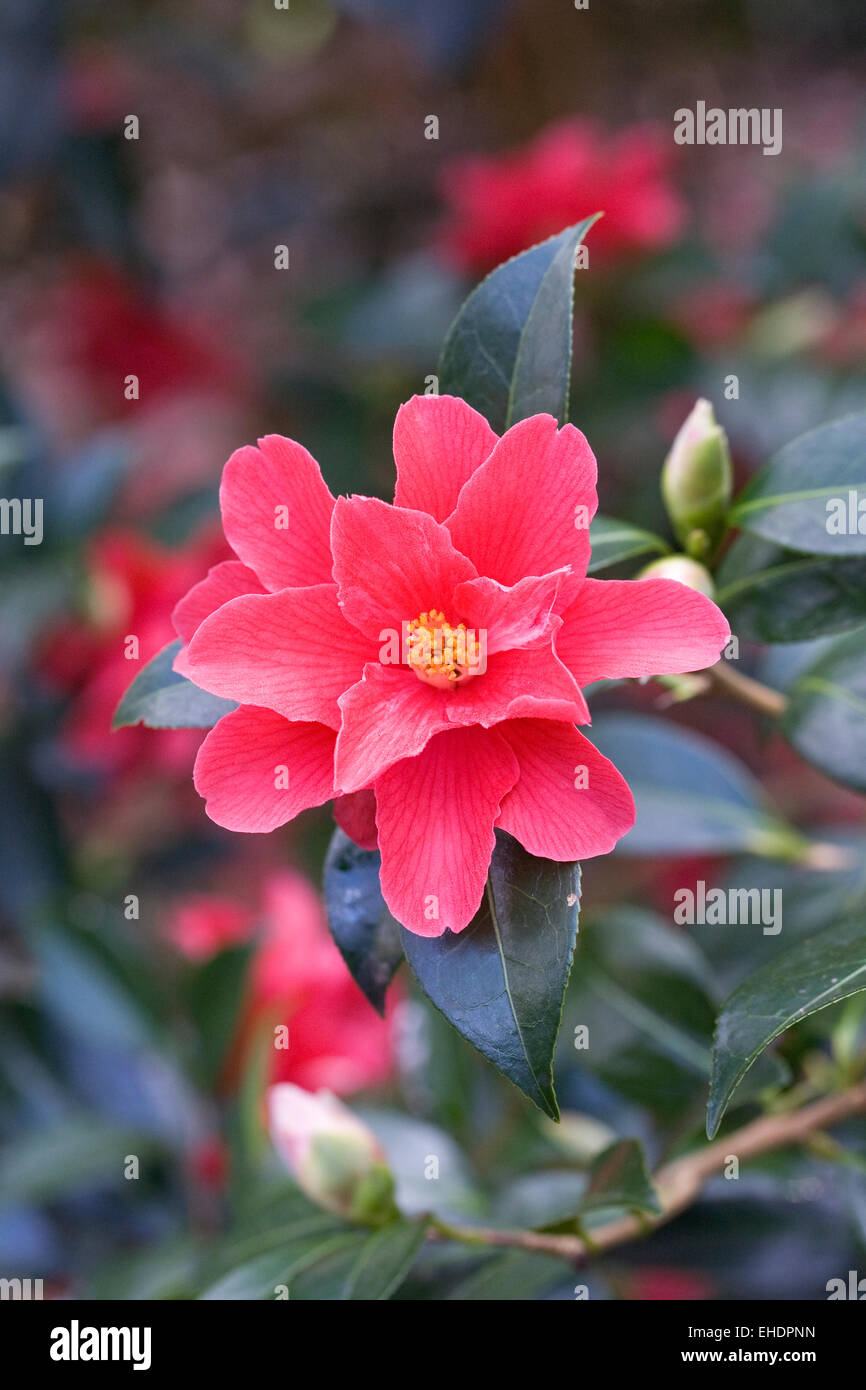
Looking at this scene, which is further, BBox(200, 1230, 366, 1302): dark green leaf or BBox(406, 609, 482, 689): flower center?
BBox(200, 1230, 366, 1302): dark green leaf

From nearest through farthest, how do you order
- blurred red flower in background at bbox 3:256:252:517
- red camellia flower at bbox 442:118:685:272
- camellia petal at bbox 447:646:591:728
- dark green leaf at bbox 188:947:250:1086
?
camellia petal at bbox 447:646:591:728
dark green leaf at bbox 188:947:250:1086
red camellia flower at bbox 442:118:685:272
blurred red flower in background at bbox 3:256:252:517

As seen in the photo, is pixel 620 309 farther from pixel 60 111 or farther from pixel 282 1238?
pixel 282 1238

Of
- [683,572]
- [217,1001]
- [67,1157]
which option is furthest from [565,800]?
[67,1157]

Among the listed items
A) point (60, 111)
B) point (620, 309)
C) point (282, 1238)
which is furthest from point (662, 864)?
point (60, 111)

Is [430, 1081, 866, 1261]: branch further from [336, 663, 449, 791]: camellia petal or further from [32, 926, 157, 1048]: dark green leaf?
[32, 926, 157, 1048]: dark green leaf

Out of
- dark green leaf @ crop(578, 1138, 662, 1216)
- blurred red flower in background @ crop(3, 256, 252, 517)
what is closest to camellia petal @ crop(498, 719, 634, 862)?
dark green leaf @ crop(578, 1138, 662, 1216)

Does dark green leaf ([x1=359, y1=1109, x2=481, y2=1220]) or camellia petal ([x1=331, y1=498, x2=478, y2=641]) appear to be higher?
camellia petal ([x1=331, y1=498, x2=478, y2=641])

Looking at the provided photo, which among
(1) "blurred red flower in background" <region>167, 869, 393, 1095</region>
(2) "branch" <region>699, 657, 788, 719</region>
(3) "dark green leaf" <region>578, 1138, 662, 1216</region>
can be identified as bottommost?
(3) "dark green leaf" <region>578, 1138, 662, 1216</region>

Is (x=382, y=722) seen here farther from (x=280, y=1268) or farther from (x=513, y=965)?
(x=280, y=1268)
